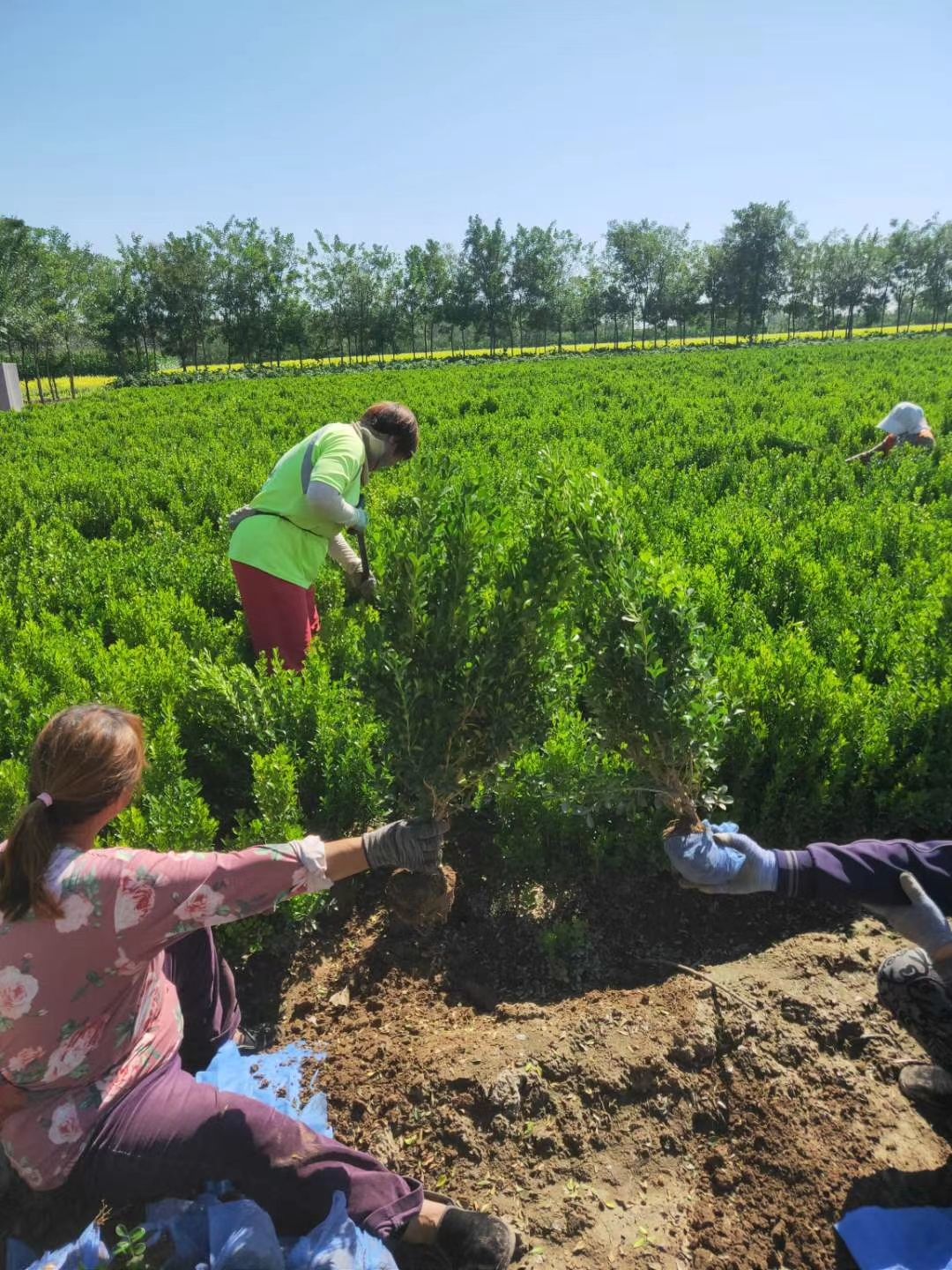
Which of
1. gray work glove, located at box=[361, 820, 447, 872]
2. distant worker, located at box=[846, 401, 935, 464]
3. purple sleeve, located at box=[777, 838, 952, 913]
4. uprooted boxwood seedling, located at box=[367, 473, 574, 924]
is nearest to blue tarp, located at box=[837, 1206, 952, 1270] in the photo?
purple sleeve, located at box=[777, 838, 952, 913]

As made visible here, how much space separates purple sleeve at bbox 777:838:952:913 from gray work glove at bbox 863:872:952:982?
5cm

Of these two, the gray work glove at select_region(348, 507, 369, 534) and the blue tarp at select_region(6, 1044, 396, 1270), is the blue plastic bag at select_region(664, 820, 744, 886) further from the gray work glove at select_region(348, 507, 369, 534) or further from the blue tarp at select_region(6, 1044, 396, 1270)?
the gray work glove at select_region(348, 507, 369, 534)

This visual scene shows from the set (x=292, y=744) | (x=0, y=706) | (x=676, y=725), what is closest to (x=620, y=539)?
(x=676, y=725)

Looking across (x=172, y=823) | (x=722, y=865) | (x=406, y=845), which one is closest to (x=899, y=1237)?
A: (x=722, y=865)

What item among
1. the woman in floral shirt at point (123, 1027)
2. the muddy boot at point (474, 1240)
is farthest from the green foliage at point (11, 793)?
the muddy boot at point (474, 1240)

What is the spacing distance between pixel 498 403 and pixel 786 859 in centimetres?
1622

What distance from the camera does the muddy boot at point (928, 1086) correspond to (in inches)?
98.7

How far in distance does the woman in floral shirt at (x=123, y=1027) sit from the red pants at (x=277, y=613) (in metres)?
2.47

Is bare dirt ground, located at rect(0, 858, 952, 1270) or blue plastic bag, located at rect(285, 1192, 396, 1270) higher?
blue plastic bag, located at rect(285, 1192, 396, 1270)

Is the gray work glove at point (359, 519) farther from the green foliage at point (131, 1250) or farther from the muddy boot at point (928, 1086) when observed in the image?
the muddy boot at point (928, 1086)

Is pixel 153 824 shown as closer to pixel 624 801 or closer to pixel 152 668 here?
pixel 152 668

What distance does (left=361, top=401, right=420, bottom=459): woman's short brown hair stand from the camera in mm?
4129

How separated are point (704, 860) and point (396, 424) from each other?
102 inches

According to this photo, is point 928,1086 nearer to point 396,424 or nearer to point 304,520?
point 396,424
